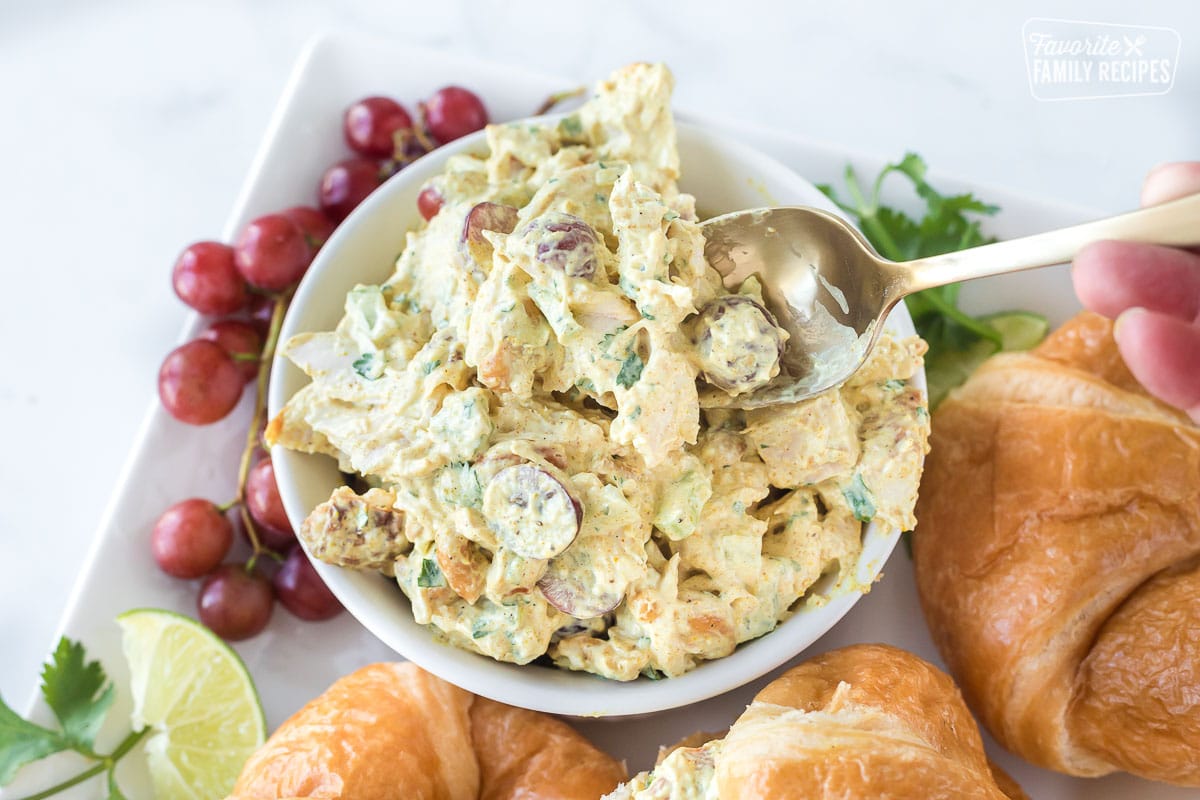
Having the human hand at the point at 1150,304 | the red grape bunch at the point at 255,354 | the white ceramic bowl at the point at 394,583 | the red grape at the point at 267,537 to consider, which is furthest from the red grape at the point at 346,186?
the human hand at the point at 1150,304

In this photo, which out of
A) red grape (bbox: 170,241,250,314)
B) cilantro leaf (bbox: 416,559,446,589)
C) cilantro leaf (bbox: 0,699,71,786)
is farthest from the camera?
red grape (bbox: 170,241,250,314)

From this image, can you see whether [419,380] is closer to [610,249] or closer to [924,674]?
[610,249]

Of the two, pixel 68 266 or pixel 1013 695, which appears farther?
pixel 68 266

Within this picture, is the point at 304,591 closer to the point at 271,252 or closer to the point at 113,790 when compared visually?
the point at 113,790

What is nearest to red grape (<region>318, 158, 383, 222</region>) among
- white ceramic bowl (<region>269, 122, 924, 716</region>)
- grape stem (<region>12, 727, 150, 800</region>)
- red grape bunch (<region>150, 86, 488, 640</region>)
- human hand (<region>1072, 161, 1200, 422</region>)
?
red grape bunch (<region>150, 86, 488, 640</region>)

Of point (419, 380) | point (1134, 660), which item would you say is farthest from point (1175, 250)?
point (419, 380)

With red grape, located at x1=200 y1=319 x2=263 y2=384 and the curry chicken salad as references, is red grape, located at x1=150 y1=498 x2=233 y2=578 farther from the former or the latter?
the curry chicken salad
